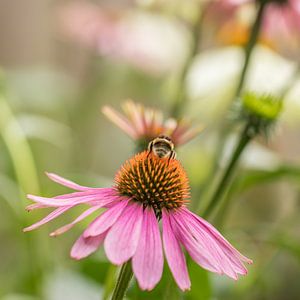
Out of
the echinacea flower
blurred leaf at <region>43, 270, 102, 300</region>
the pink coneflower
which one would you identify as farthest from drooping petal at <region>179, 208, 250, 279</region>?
blurred leaf at <region>43, 270, 102, 300</region>

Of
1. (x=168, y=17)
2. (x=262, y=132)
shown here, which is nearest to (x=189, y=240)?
(x=262, y=132)

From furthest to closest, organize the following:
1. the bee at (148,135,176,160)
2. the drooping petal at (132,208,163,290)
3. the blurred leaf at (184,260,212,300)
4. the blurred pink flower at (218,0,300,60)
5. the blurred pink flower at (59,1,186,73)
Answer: the blurred pink flower at (59,1,186,73) < the blurred pink flower at (218,0,300,60) < the blurred leaf at (184,260,212,300) < the bee at (148,135,176,160) < the drooping petal at (132,208,163,290)

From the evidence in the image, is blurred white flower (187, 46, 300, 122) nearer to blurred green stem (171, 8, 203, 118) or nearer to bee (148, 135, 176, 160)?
blurred green stem (171, 8, 203, 118)

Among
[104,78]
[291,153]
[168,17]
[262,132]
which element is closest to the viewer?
[262,132]

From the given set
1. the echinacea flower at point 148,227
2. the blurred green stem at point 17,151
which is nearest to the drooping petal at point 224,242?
the echinacea flower at point 148,227

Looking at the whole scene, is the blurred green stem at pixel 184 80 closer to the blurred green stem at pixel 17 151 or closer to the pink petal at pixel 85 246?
the blurred green stem at pixel 17 151

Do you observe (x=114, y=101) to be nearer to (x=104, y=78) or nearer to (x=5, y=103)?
(x=104, y=78)

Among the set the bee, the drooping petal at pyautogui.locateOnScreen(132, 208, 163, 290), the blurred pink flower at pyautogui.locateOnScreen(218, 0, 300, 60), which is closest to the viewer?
the drooping petal at pyautogui.locateOnScreen(132, 208, 163, 290)

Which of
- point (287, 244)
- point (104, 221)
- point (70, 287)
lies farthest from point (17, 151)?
point (104, 221)
